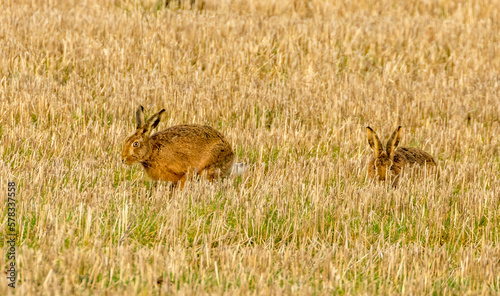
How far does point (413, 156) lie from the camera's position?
6754 millimetres

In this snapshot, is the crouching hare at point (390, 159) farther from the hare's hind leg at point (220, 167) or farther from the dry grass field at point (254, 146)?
the hare's hind leg at point (220, 167)

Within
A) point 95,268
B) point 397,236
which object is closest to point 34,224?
point 95,268

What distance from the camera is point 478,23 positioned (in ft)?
48.3

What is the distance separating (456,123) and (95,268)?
6.18 m

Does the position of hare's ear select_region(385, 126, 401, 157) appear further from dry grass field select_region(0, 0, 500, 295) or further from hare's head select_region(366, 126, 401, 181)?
dry grass field select_region(0, 0, 500, 295)

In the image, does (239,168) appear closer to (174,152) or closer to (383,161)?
(174,152)

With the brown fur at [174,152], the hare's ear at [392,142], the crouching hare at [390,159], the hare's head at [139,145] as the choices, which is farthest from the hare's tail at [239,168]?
the hare's ear at [392,142]

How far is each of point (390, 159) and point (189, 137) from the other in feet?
6.46

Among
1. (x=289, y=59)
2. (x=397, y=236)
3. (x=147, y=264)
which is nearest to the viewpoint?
(x=147, y=264)

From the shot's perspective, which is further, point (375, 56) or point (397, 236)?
point (375, 56)

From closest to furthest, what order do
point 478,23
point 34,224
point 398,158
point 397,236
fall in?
1. point 34,224
2. point 397,236
3. point 398,158
4. point 478,23

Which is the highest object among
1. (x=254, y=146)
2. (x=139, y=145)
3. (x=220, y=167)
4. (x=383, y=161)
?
(x=139, y=145)

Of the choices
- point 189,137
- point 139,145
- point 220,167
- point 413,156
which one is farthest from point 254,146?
point 139,145

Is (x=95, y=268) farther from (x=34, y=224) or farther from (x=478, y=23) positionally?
(x=478, y=23)
